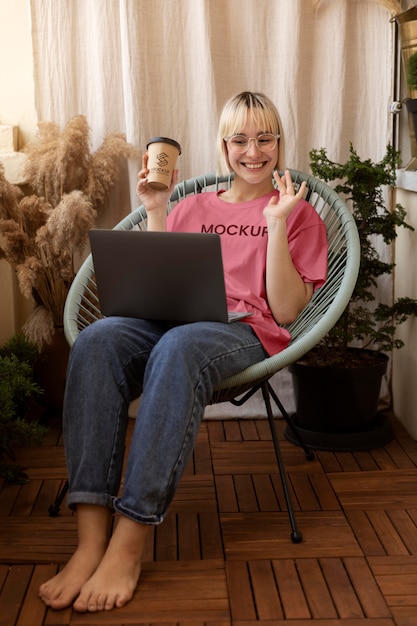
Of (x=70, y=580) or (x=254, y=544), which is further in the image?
(x=254, y=544)

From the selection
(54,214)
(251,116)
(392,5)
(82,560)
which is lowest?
(82,560)

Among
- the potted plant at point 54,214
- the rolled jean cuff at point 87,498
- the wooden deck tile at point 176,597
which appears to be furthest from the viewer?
the potted plant at point 54,214

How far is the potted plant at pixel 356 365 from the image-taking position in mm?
2584

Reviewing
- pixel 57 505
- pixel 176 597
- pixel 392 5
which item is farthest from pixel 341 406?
pixel 392 5

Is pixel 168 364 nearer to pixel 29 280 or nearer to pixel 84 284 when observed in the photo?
pixel 84 284

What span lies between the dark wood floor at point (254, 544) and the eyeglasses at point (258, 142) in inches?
36.4

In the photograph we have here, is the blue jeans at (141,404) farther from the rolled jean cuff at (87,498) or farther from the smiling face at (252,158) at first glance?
the smiling face at (252,158)

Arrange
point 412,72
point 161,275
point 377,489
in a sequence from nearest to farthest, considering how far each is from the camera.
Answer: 1. point 161,275
2. point 377,489
3. point 412,72

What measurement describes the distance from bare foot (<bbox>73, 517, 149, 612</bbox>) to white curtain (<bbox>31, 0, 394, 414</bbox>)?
4.60ft

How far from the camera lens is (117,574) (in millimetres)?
1722

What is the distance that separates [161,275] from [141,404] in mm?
335

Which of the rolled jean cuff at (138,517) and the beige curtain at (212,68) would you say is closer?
the rolled jean cuff at (138,517)

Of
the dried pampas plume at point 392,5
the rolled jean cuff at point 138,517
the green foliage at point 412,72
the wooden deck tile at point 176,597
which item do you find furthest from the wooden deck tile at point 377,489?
the dried pampas plume at point 392,5

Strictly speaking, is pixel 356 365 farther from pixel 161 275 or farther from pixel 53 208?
pixel 53 208
